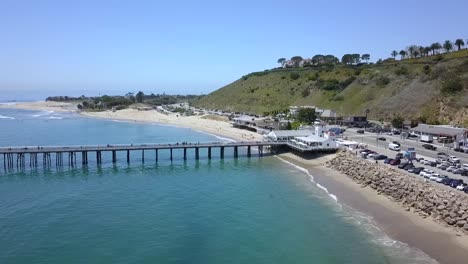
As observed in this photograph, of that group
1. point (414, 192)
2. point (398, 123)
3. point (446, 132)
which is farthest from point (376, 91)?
A: point (414, 192)

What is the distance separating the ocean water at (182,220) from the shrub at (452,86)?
46543 millimetres

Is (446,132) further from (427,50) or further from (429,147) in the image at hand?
(427,50)

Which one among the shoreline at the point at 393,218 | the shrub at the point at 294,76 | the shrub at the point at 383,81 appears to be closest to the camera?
the shoreline at the point at 393,218

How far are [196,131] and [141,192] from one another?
6760 centimetres

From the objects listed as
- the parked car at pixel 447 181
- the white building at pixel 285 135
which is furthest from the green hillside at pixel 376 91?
the parked car at pixel 447 181

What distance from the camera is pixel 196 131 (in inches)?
4542

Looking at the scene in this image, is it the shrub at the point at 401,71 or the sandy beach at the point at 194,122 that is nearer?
the sandy beach at the point at 194,122

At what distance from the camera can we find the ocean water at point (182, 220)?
1206 inches

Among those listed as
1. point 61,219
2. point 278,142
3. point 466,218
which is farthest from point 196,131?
point 466,218

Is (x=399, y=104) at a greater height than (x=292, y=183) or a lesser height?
greater

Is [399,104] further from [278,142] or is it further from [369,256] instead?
[369,256]

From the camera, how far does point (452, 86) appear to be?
8775cm

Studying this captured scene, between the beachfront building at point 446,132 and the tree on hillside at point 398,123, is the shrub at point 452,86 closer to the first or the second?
the tree on hillside at point 398,123

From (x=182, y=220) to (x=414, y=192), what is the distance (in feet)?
71.1
